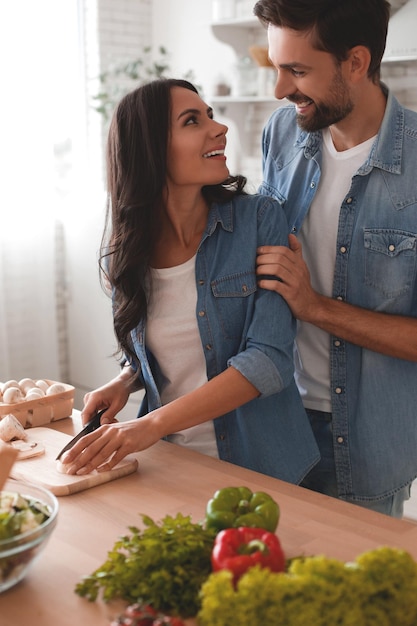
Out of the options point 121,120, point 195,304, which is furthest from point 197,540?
point 121,120

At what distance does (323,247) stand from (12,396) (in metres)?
0.95

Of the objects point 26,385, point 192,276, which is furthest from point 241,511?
point 26,385

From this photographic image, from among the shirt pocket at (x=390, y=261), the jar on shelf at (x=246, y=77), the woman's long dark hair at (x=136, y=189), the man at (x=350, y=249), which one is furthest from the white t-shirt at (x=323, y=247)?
the jar on shelf at (x=246, y=77)

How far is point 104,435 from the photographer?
1.85 meters

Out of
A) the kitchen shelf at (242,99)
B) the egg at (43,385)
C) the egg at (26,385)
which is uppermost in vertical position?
the kitchen shelf at (242,99)

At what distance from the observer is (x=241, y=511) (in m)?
1.41

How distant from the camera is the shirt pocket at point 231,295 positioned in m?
2.04

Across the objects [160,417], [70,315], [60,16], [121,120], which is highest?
[60,16]

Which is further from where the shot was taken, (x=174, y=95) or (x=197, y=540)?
(x=174, y=95)

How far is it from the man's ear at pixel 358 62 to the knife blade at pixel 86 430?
3.67 feet

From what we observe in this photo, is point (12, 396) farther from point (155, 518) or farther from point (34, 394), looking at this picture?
point (155, 518)

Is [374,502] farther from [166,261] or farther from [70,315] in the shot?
[70,315]

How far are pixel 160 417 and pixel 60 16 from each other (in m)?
3.96

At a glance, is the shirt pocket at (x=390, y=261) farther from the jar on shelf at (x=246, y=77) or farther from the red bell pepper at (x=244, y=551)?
the jar on shelf at (x=246, y=77)
